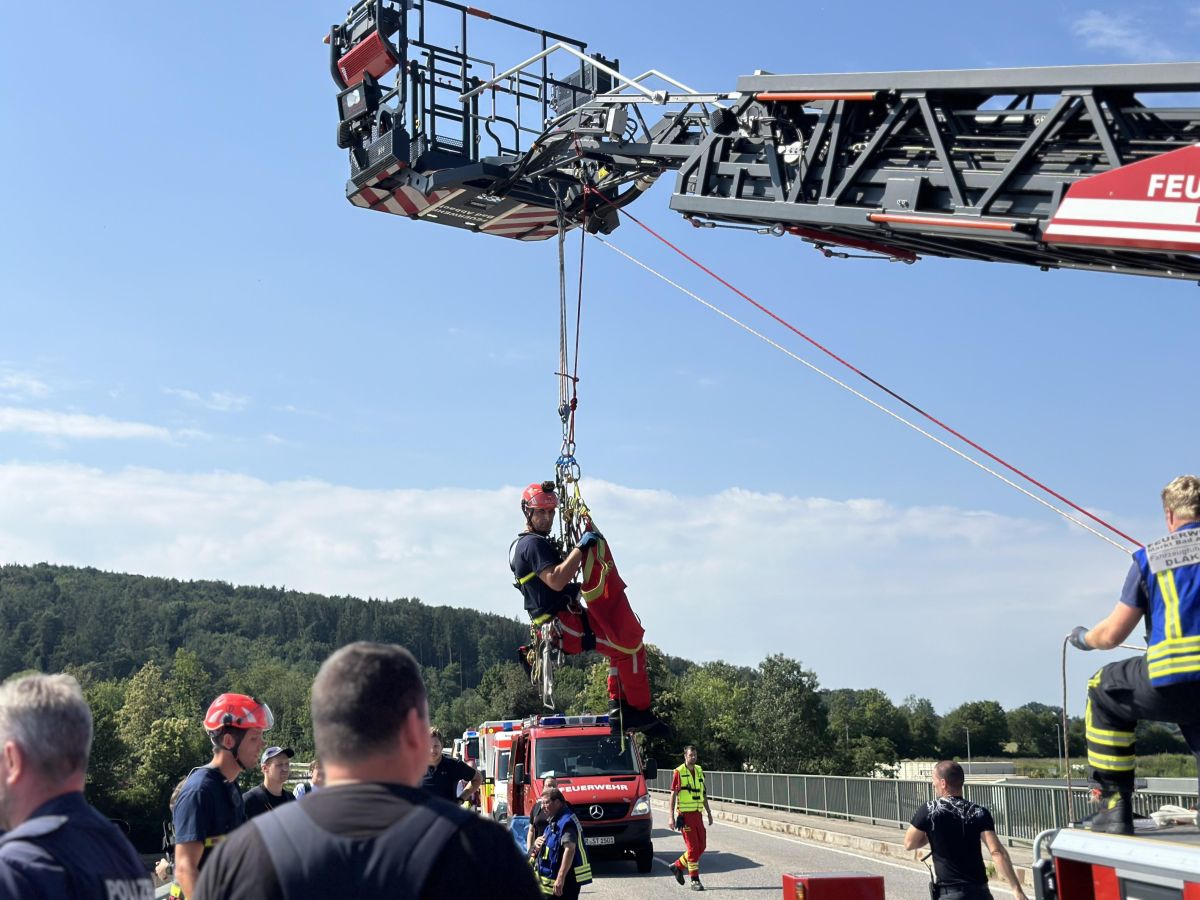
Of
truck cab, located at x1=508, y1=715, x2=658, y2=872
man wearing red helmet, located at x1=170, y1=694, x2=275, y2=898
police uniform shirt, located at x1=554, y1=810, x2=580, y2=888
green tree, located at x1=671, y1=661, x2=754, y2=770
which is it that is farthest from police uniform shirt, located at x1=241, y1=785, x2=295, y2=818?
green tree, located at x1=671, y1=661, x2=754, y2=770

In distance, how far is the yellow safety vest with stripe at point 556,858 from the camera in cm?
1164

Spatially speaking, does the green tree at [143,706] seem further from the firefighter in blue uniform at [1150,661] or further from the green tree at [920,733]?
the firefighter in blue uniform at [1150,661]

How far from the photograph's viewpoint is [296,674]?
164250 mm

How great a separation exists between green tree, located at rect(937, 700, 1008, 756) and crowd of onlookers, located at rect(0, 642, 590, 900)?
11972cm

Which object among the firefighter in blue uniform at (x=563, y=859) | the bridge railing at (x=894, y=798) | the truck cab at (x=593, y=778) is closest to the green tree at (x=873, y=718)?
the bridge railing at (x=894, y=798)

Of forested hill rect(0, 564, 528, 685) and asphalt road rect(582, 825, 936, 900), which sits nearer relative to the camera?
asphalt road rect(582, 825, 936, 900)

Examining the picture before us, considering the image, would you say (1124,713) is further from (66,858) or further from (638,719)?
(638,719)

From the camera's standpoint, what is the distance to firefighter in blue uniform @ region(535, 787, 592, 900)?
1158cm

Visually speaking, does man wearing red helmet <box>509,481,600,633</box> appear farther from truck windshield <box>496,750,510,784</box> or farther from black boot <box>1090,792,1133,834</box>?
truck windshield <box>496,750,510,784</box>

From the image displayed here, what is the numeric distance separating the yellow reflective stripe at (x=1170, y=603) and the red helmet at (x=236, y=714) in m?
4.58

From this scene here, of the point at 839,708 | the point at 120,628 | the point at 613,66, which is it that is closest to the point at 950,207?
the point at 613,66

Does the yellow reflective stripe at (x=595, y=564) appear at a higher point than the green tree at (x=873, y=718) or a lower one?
higher

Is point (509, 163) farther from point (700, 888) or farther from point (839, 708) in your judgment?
point (839, 708)

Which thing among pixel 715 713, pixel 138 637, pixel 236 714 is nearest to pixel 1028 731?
pixel 715 713
